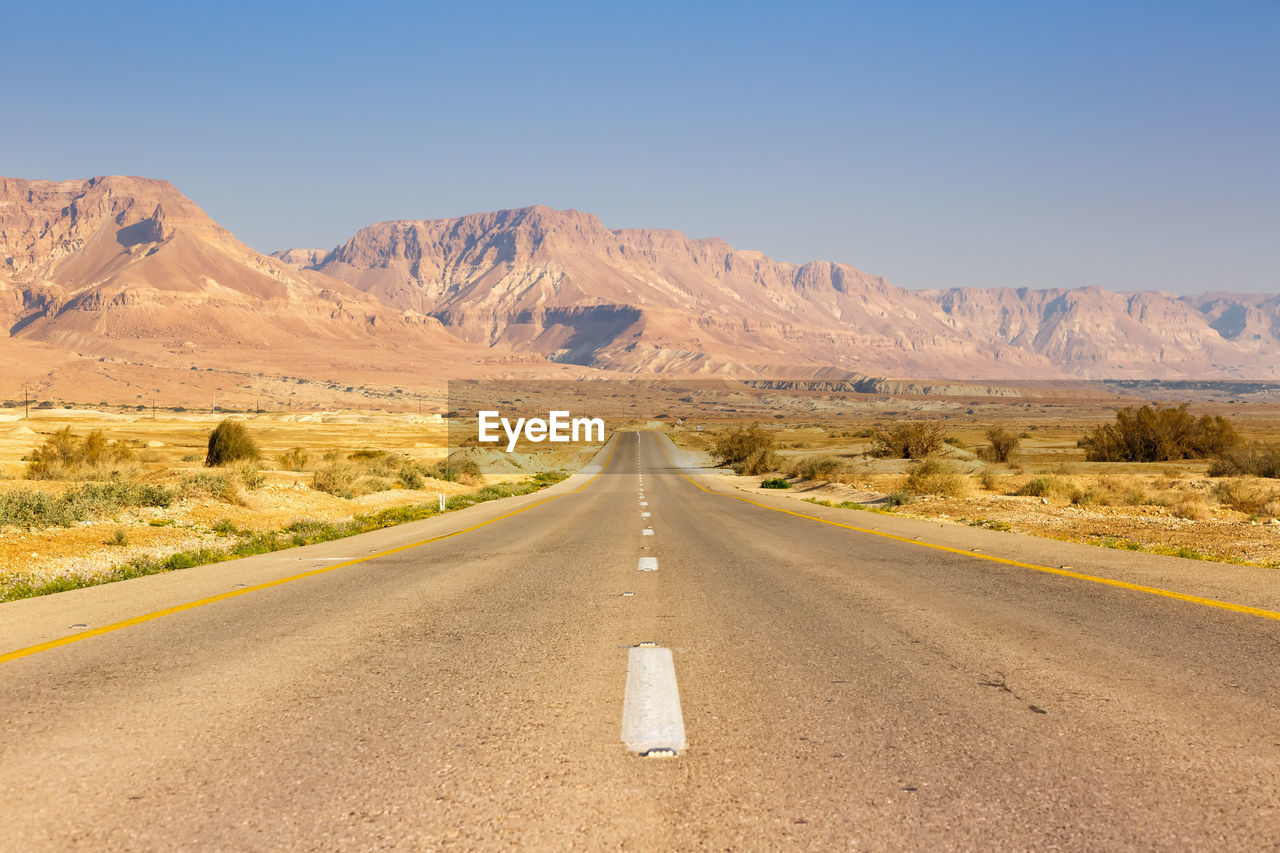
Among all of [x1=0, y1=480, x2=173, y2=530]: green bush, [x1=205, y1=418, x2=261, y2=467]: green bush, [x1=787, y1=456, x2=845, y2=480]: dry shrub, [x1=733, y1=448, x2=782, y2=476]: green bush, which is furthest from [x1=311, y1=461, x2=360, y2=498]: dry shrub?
[x1=733, y1=448, x2=782, y2=476]: green bush

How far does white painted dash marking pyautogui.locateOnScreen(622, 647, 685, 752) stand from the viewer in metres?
4.52

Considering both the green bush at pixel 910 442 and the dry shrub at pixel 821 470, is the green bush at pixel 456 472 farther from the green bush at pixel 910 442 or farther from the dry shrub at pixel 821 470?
the green bush at pixel 910 442

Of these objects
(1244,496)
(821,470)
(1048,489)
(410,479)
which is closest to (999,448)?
(821,470)

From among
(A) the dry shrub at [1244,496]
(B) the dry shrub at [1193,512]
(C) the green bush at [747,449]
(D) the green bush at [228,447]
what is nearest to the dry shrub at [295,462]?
(D) the green bush at [228,447]

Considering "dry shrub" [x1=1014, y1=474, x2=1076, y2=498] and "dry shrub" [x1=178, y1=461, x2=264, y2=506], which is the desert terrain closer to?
"dry shrub" [x1=178, y1=461, x2=264, y2=506]

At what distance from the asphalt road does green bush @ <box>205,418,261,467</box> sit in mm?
32014

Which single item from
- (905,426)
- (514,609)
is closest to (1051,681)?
(514,609)

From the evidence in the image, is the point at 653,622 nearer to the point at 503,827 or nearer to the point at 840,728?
the point at 840,728

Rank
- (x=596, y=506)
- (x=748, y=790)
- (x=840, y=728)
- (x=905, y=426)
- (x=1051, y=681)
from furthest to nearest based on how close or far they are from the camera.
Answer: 1. (x=905, y=426)
2. (x=596, y=506)
3. (x=1051, y=681)
4. (x=840, y=728)
5. (x=748, y=790)

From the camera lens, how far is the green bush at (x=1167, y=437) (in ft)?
164

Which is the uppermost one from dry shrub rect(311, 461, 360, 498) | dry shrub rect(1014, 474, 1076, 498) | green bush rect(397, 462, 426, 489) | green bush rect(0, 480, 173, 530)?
green bush rect(0, 480, 173, 530)

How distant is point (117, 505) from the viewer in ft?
63.2

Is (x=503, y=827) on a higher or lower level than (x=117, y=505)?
higher

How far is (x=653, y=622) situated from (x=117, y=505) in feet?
51.8
